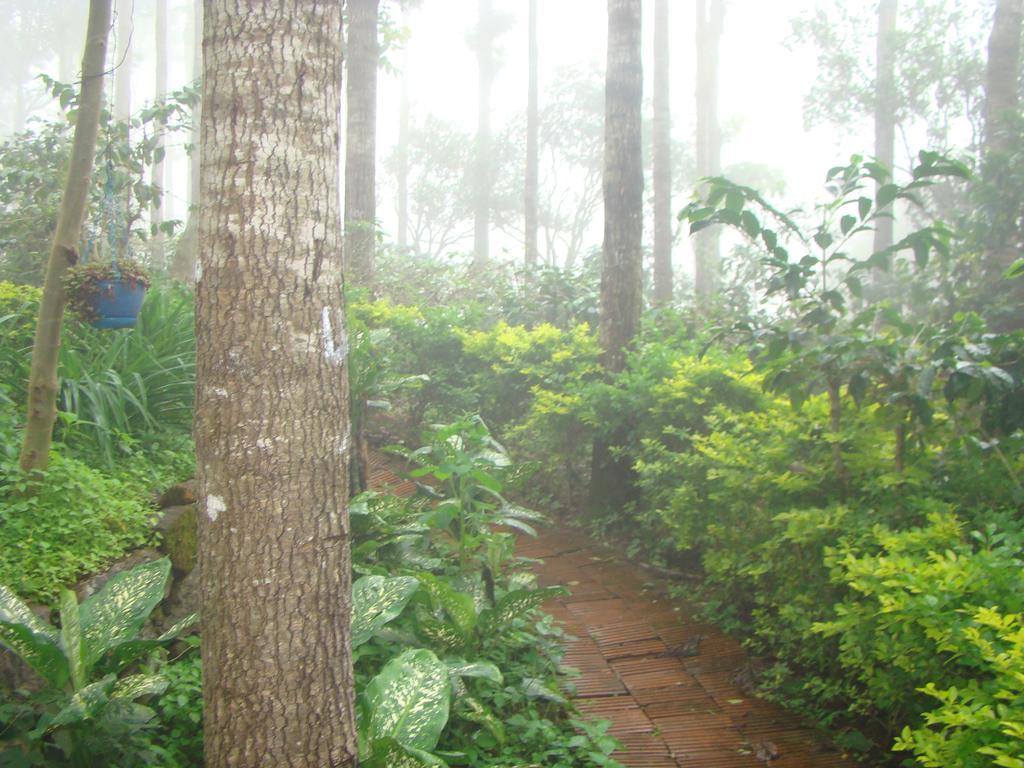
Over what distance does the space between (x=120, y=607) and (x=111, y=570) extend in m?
0.51

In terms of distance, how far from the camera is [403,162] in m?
25.6

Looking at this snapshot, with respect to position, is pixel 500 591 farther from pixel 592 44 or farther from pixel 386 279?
pixel 592 44

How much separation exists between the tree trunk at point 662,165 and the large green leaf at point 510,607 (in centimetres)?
692

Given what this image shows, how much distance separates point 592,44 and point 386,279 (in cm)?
1864

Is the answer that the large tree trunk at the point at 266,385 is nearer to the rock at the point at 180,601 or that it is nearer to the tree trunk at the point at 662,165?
the rock at the point at 180,601

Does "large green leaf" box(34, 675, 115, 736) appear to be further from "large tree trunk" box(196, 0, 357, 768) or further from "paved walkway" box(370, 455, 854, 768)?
"paved walkway" box(370, 455, 854, 768)

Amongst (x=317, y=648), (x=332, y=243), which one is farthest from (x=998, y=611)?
(x=332, y=243)

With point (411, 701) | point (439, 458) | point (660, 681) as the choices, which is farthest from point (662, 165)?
point (411, 701)

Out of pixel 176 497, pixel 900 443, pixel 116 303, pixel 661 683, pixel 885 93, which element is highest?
pixel 885 93

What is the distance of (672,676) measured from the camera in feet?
13.7

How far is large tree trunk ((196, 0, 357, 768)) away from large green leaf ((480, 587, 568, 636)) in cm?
148

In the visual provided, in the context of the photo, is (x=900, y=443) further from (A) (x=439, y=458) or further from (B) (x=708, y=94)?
(B) (x=708, y=94)

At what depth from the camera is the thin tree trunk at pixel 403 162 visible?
25.6 metres

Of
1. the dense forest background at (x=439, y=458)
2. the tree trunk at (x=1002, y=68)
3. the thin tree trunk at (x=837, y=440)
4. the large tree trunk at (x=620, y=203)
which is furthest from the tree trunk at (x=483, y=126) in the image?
the thin tree trunk at (x=837, y=440)
